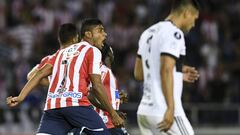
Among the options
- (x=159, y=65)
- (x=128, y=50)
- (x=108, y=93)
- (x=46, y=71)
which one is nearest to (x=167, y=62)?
(x=159, y=65)

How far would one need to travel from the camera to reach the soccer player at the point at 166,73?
302 inches

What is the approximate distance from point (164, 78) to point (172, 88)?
0.37ft

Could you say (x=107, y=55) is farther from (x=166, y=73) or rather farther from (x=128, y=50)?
(x=128, y=50)

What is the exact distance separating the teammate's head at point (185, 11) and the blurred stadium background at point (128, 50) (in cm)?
1034

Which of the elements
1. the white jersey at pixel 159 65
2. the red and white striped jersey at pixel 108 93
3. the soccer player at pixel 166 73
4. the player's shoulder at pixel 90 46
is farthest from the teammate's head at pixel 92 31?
the white jersey at pixel 159 65

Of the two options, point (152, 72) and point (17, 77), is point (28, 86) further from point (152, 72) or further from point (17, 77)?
point (17, 77)

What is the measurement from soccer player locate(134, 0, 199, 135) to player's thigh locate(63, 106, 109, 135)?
0.96m

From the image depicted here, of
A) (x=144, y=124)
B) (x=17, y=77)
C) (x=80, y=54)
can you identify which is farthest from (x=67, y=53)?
(x=17, y=77)

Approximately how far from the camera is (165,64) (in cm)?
769

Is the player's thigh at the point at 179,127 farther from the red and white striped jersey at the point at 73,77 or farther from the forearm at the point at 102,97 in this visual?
the red and white striped jersey at the point at 73,77

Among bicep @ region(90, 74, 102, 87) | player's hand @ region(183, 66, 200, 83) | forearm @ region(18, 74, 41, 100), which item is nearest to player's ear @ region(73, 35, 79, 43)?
forearm @ region(18, 74, 41, 100)

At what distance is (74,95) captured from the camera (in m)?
8.92

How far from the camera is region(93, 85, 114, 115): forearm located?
891 cm

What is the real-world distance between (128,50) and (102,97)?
449 inches
